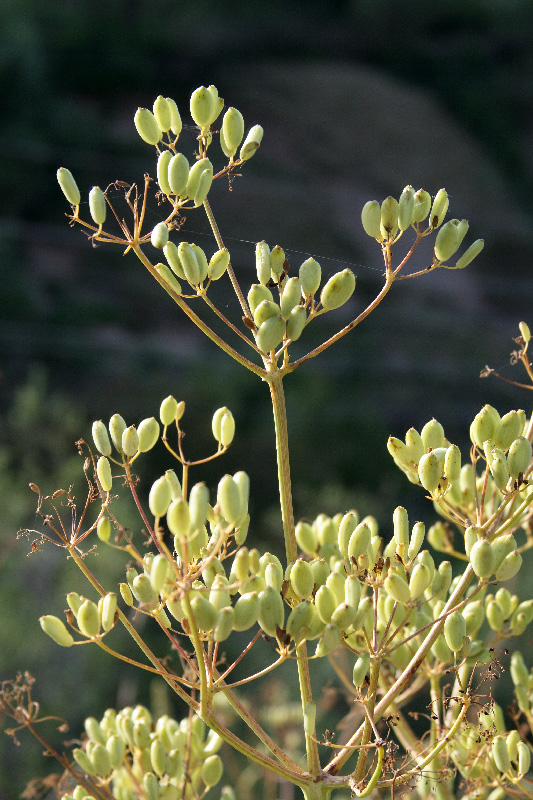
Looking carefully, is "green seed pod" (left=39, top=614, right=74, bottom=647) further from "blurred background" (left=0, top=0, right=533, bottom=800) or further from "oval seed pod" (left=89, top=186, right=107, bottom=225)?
"blurred background" (left=0, top=0, right=533, bottom=800)

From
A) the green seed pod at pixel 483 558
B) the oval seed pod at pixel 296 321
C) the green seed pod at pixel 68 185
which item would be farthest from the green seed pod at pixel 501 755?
the green seed pod at pixel 68 185

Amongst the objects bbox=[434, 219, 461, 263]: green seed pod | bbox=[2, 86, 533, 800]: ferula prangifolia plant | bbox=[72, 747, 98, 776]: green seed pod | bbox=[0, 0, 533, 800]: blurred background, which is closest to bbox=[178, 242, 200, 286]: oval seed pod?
bbox=[2, 86, 533, 800]: ferula prangifolia plant

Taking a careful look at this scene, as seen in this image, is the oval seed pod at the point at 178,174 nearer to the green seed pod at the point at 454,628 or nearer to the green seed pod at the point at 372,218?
the green seed pod at the point at 372,218

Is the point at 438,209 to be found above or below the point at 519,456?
above

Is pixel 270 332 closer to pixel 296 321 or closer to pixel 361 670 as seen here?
pixel 296 321

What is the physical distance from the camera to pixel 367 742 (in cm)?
32

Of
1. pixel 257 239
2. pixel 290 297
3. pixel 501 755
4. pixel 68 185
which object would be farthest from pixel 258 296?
pixel 257 239

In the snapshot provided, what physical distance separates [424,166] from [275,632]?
5.93m

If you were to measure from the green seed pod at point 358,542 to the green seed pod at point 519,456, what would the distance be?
2.6 inches

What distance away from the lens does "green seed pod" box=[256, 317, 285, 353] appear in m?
0.31

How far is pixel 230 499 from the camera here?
0.93 feet

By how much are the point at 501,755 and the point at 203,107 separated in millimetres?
332

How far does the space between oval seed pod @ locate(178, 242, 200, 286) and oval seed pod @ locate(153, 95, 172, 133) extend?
0.07 metres

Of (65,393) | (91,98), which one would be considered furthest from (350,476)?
(91,98)
